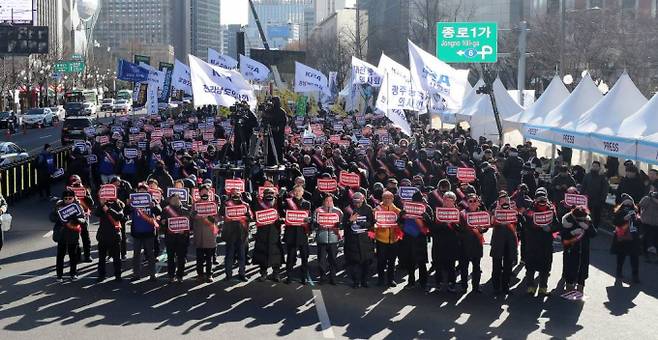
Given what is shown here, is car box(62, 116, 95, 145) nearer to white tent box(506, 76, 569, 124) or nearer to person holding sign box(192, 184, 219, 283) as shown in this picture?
white tent box(506, 76, 569, 124)

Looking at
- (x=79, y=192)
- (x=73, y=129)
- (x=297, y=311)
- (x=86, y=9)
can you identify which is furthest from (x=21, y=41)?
(x=86, y=9)

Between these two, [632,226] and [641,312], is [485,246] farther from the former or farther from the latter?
[641,312]

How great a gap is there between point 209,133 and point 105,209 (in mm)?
14777

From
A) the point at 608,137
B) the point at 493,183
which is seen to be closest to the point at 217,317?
the point at 493,183

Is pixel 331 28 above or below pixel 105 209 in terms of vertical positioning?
above

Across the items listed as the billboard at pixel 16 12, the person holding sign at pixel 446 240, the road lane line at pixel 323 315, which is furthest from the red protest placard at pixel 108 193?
the billboard at pixel 16 12

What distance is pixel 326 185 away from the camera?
17109 millimetres

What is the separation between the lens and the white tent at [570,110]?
2391cm

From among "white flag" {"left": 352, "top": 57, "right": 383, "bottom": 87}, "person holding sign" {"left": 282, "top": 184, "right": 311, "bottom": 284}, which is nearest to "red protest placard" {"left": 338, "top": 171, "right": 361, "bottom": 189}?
"person holding sign" {"left": 282, "top": 184, "right": 311, "bottom": 284}

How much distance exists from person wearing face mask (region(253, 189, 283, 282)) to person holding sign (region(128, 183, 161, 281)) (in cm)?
159

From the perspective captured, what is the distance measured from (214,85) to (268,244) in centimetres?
929

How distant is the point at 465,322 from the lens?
12258 mm

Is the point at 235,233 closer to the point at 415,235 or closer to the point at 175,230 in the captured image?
the point at 175,230

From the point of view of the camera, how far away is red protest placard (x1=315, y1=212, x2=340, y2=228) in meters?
14.2
